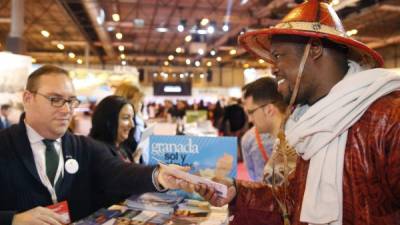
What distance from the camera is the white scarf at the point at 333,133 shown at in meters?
1.10

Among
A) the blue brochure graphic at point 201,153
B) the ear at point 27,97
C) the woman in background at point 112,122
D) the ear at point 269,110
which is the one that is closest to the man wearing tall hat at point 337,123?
the blue brochure graphic at point 201,153

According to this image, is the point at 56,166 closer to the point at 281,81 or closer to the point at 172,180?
the point at 172,180

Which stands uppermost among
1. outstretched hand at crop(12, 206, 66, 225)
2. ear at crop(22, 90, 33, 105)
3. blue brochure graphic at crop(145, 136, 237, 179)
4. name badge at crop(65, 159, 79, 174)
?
ear at crop(22, 90, 33, 105)

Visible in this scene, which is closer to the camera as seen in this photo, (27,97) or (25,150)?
(25,150)

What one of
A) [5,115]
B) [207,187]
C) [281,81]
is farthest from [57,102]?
[5,115]

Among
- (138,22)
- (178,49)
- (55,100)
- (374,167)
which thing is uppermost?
(178,49)

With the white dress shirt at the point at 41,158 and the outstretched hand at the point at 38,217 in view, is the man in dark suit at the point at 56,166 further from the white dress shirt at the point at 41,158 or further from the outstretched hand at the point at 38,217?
the outstretched hand at the point at 38,217

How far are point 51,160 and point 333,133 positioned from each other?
1.30 meters

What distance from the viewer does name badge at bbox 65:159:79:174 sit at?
1861 mm

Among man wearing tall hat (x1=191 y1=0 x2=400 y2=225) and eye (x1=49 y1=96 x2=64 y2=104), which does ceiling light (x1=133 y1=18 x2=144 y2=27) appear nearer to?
eye (x1=49 y1=96 x2=64 y2=104)

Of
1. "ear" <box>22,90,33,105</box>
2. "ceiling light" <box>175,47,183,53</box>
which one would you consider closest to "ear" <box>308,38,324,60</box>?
"ear" <box>22,90,33,105</box>

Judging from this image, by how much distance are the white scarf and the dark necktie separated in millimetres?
1172

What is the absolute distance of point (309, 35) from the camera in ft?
3.94

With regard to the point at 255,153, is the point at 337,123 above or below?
above
